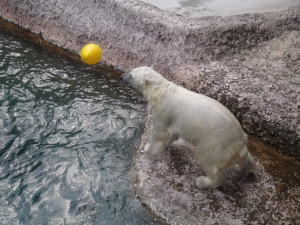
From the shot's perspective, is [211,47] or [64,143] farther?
[211,47]

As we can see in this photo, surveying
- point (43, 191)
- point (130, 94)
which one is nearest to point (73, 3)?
point (130, 94)

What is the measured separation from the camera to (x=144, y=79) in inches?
138

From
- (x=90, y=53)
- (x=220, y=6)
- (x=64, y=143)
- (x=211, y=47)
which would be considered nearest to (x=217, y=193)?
(x=64, y=143)

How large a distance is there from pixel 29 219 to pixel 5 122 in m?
1.50

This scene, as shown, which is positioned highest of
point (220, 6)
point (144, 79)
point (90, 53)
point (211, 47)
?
point (220, 6)

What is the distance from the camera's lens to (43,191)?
11.6 ft

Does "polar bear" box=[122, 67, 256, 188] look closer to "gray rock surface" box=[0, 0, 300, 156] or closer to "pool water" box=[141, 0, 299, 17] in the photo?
"gray rock surface" box=[0, 0, 300, 156]

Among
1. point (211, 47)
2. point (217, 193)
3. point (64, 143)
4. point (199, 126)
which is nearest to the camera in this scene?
point (199, 126)

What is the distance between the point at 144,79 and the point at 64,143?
4.32 feet

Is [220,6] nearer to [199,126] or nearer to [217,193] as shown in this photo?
[199,126]

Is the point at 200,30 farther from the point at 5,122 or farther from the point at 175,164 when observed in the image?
the point at 5,122

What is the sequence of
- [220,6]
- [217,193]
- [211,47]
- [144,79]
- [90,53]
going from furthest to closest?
1. [220,6]
2. [211,47]
3. [90,53]
4. [144,79]
5. [217,193]

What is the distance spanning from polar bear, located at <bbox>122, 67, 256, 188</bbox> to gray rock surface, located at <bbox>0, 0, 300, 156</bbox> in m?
0.95

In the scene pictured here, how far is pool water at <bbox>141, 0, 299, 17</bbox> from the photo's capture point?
559 cm
